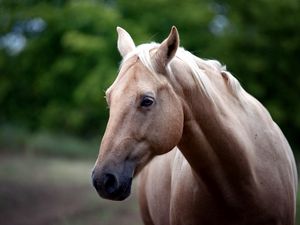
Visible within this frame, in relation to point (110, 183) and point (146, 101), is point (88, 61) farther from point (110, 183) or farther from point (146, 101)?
point (110, 183)

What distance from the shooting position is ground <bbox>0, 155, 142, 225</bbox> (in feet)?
30.4

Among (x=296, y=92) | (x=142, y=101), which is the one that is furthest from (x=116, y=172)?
(x=296, y=92)

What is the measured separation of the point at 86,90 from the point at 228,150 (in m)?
11.3

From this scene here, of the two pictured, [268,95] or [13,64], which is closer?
[268,95]

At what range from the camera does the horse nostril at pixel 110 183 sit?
11.5 ft

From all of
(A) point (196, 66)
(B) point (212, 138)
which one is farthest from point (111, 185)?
(A) point (196, 66)

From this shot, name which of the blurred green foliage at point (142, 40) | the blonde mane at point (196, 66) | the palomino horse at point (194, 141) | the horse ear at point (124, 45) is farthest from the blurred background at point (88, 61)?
the horse ear at point (124, 45)

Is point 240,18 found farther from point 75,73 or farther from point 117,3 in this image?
point 75,73

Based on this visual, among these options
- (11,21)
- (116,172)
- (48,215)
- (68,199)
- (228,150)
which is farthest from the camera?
(11,21)

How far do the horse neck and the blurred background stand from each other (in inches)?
265

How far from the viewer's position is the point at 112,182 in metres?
3.53

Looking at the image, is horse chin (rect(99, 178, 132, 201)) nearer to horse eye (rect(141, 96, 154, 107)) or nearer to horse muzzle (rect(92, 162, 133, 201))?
horse muzzle (rect(92, 162, 133, 201))

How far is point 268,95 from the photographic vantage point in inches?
590

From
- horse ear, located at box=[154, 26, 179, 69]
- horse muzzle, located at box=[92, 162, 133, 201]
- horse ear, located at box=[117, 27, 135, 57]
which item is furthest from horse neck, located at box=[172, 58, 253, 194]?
horse muzzle, located at box=[92, 162, 133, 201]
